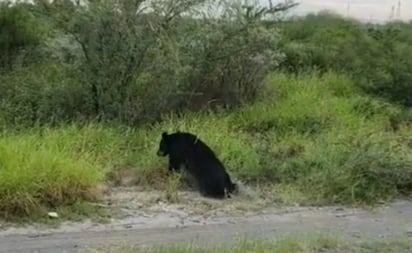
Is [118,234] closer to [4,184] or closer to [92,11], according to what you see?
[4,184]

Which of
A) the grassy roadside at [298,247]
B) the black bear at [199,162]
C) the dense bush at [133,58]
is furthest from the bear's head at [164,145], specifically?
the grassy roadside at [298,247]

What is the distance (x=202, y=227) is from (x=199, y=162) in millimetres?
1488

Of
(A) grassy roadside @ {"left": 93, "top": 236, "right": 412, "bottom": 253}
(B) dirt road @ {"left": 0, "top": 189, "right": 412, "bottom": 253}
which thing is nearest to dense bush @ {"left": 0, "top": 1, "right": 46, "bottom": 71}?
(B) dirt road @ {"left": 0, "top": 189, "right": 412, "bottom": 253}

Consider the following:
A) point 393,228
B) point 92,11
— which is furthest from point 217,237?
point 92,11

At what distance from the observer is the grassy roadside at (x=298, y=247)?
7002 mm

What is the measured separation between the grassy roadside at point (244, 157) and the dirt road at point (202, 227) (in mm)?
414

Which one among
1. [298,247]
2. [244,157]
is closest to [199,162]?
[244,157]

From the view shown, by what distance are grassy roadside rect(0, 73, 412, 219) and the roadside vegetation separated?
0.02 m

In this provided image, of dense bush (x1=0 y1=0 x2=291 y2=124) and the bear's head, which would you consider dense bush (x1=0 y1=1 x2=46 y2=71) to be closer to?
dense bush (x1=0 y1=0 x2=291 y2=124)

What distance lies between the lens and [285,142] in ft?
38.2

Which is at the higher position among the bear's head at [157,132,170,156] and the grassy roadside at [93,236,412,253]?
the bear's head at [157,132,170,156]

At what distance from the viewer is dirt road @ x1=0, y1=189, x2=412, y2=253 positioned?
7676mm

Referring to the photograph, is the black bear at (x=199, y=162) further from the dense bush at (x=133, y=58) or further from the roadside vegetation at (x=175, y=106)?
the dense bush at (x=133, y=58)

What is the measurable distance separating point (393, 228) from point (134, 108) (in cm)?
505
